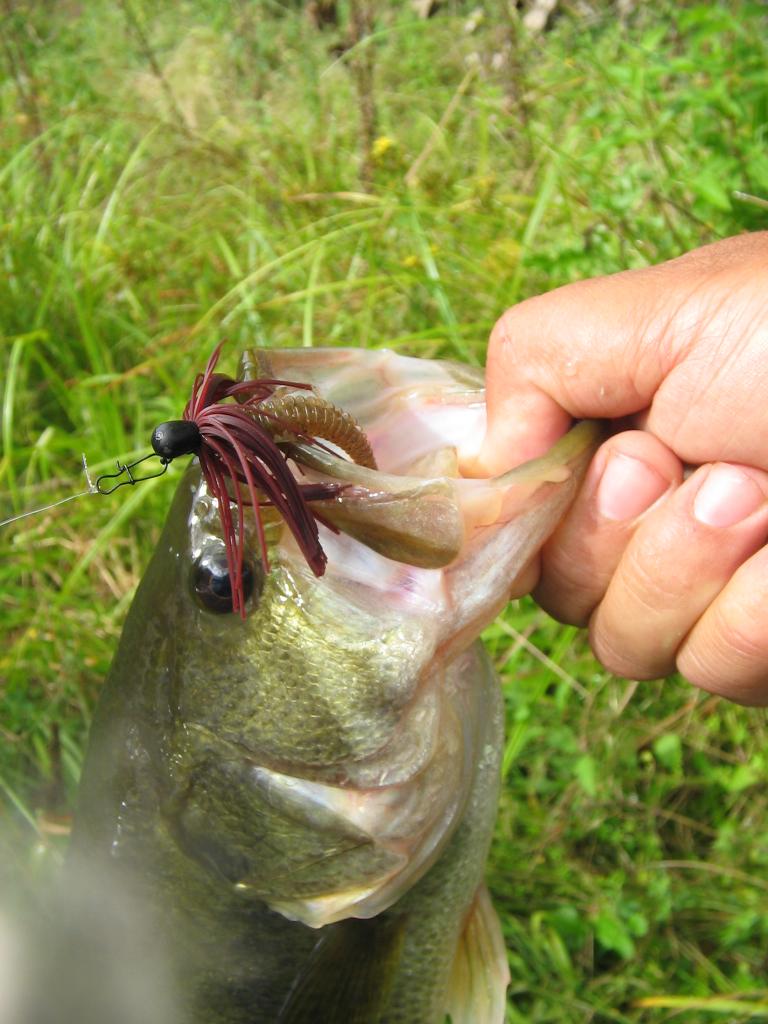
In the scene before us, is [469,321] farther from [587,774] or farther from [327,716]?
[327,716]

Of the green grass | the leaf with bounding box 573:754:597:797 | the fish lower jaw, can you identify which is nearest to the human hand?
the fish lower jaw

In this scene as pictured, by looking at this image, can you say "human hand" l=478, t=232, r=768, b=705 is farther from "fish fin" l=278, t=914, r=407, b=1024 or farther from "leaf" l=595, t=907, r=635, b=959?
"leaf" l=595, t=907, r=635, b=959

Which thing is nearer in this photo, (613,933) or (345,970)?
(345,970)

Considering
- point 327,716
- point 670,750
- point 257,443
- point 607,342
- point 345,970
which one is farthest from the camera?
point 670,750

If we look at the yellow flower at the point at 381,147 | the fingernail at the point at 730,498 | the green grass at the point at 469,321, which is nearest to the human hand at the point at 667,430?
the fingernail at the point at 730,498

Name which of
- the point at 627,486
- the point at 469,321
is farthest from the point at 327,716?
the point at 469,321
